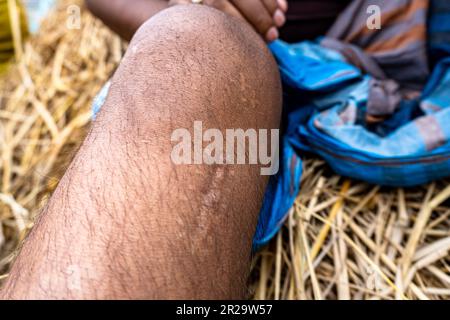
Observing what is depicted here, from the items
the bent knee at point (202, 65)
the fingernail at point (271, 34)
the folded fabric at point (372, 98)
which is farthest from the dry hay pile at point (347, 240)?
the fingernail at point (271, 34)

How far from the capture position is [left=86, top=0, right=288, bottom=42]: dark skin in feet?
2.34

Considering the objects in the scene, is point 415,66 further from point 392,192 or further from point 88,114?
point 88,114

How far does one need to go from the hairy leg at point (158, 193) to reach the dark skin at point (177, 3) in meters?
0.14

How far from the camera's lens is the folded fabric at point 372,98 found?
2.44 feet

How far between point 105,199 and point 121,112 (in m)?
0.12

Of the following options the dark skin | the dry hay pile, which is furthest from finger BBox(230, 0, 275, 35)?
the dry hay pile

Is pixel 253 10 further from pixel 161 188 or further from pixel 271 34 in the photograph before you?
pixel 161 188

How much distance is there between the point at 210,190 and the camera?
0.46 metres

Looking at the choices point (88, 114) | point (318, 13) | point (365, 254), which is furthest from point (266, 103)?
point (88, 114)

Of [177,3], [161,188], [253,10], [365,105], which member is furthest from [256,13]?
[161,188]

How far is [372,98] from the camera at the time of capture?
0.84 m

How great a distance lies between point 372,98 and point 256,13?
0.99 feet

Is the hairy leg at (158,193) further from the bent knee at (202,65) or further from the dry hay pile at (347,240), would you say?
the dry hay pile at (347,240)

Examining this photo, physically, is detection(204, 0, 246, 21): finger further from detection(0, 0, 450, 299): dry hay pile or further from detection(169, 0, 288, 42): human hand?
detection(0, 0, 450, 299): dry hay pile
